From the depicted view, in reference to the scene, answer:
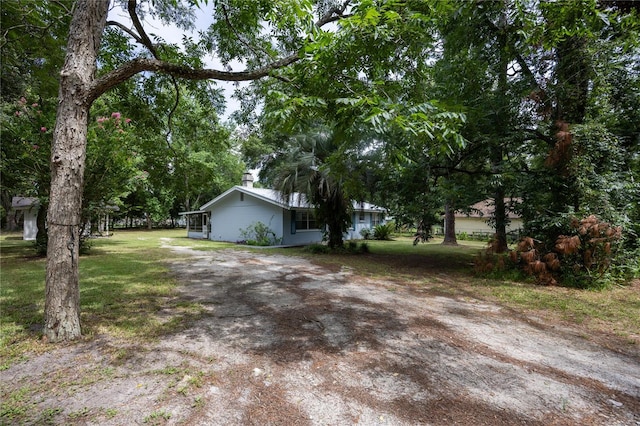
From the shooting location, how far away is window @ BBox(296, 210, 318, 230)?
17.4 meters

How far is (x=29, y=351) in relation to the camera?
123 inches

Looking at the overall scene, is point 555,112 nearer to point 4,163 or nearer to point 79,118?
point 79,118

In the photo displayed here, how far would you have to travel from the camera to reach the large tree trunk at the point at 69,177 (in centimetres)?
326

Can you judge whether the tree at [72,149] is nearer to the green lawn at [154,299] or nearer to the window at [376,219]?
the green lawn at [154,299]

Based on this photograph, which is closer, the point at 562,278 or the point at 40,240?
the point at 562,278

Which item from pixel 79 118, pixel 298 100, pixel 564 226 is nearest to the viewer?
pixel 298 100

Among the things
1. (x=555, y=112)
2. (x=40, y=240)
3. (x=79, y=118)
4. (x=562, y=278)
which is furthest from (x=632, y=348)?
(x=40, y=240)

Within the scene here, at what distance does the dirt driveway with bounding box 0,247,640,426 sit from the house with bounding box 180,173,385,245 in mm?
10475

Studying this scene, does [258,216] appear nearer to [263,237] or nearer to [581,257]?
[263,237]

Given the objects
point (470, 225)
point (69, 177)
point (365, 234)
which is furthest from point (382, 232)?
point (69, 177)

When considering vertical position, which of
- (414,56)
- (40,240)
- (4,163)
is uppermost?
(414,56)

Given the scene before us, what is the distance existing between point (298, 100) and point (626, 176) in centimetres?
877

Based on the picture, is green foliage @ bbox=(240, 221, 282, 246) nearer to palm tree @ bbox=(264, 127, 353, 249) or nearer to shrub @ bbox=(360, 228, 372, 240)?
palm tree @ bbox=(264, 127, 353, 249)

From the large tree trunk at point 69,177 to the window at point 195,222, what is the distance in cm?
1961
